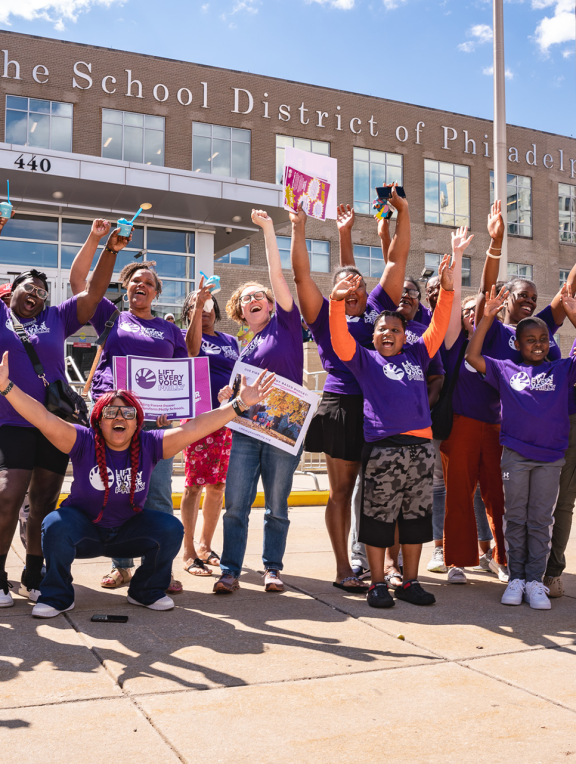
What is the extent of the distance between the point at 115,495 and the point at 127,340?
3.48 feet

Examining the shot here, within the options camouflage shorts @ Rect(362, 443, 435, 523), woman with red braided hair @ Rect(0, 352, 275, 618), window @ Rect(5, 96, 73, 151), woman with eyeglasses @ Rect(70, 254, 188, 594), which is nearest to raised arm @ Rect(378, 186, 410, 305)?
camouflage shorts @ Rect(362, 443, 435, 523)

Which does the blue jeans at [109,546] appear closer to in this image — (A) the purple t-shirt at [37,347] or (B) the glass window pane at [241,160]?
(A) the purple t-shirt at [37,347]

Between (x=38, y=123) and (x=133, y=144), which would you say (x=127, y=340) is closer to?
(x=38, y=123)

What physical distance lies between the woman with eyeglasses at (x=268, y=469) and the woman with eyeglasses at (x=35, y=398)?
3.37 feet

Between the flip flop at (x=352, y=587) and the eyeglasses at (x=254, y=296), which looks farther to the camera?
the eyeglasses at (x=254, y=296)

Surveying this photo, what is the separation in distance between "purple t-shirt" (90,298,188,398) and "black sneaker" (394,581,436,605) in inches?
82.2

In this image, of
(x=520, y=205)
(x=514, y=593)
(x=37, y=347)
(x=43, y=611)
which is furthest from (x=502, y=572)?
(x=520, y=205)

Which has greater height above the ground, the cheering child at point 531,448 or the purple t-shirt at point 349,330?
the purple t-shirt at point 349,330

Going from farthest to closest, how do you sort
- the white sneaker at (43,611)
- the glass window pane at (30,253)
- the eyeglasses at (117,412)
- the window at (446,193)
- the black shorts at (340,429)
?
the window at (446,193) < the glass window pane at (30,253) < the black shorts at (340,429) < the eyeglasses at (117,412) < the white sneaker at (43,611)

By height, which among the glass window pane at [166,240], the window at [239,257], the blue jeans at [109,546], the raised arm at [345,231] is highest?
the window at [239,257]

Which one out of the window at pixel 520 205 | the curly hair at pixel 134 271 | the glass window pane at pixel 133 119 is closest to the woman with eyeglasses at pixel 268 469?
the curly hair at pixel 134 271

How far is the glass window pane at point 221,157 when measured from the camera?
29.1 meters

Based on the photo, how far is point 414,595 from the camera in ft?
15.0

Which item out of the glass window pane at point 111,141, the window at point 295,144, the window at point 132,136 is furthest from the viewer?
the window at point 295,144
